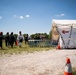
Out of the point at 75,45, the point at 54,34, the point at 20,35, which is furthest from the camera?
the point at 54,34

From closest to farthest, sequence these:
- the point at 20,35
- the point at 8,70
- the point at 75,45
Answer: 1. the point at 8,70
2. the point at 75,45
3. the point at 20,35

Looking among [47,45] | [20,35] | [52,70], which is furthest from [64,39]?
[52,70]

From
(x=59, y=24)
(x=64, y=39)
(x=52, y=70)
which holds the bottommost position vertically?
(x=52, y=70)

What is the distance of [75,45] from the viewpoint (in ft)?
66.3

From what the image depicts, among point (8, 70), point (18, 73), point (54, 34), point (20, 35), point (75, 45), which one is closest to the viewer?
point (18, 73)

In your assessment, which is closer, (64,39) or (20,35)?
(64,39)

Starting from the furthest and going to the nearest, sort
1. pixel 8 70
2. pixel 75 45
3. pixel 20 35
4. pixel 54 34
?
pixel 54 34 < pixel 20 35 < pixel 75 45 < pixel 8 70

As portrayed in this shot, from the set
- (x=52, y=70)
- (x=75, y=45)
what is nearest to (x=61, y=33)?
(x=75, y=45)

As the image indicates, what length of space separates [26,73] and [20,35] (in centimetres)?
1436

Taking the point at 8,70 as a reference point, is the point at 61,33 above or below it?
above

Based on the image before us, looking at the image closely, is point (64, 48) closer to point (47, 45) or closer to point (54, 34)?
point (47, 45)

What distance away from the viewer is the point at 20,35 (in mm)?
22609

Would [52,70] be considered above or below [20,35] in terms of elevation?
below

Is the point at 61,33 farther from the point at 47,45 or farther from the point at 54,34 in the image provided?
the point at 54,34
